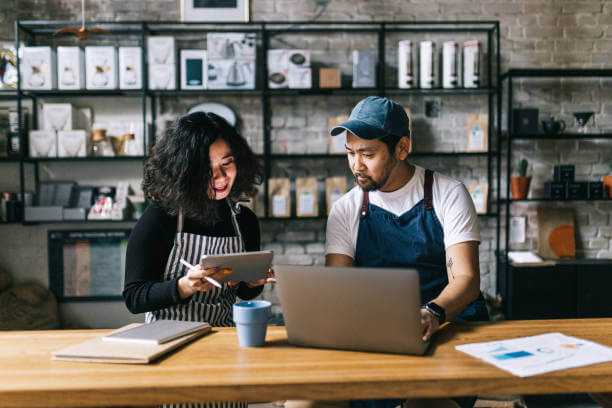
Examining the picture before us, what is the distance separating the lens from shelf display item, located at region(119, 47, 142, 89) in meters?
3.29

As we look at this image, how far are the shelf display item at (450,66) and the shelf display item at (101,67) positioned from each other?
233 centimetres

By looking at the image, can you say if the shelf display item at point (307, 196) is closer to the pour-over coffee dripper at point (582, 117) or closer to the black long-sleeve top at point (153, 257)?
the black long-sleeve top at point (153, 257)

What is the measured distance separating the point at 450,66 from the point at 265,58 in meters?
1.32

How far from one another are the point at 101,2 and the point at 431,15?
247 cm

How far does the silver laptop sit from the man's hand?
0.08 meters

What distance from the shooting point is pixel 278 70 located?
3.38 metres

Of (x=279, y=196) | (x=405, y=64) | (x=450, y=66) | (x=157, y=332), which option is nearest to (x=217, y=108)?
(x=279, y=196)

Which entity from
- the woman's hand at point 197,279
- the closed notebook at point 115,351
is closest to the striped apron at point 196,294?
the woman's hand at point 197,279

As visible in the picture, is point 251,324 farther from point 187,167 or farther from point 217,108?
point 217,108

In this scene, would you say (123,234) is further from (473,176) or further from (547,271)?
(547,271)

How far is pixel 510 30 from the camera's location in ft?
11.9

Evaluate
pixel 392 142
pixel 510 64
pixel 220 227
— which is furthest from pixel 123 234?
pixel 510 64

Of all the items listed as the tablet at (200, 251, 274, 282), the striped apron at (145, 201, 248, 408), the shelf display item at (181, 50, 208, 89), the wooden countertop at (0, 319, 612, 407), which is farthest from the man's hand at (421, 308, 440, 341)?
the shelf display item at (181, 50, 208, 89)

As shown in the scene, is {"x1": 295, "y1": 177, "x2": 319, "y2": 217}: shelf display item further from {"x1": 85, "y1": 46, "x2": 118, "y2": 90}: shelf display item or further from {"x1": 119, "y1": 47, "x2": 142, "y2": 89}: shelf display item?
{"x1": 85, "y1": 46, "x2": 118, "y2": 90}: shelf display item
